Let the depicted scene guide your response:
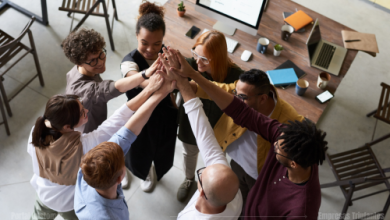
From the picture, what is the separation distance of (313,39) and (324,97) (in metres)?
0.65

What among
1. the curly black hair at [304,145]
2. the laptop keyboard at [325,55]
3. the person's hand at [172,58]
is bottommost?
the laptop keyboard at [325,55]

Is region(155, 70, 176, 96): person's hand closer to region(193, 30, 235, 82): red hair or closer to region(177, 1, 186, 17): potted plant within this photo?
region(193, 30, 235, 82): red hair

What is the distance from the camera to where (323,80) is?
2518 millimetres

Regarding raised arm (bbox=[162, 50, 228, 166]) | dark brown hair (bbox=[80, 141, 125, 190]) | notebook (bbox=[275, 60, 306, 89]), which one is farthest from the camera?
notebook (bbox=[275, 60, 306, 89])

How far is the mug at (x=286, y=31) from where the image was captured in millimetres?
2791

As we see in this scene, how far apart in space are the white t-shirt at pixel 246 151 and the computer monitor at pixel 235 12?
1.11m

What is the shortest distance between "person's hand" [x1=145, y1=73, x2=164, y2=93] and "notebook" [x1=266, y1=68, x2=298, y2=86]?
1.10 m

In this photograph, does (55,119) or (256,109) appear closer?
(55,119)

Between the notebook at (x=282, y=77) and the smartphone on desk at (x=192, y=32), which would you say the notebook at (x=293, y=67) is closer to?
the notebook at (x=282, y=77)

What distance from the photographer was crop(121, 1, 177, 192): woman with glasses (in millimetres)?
2041

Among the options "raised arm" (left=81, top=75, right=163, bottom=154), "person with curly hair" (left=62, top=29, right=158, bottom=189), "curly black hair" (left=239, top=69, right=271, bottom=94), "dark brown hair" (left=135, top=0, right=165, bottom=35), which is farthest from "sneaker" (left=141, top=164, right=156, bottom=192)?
"curly black hair" (left=239, top=69, right=271, bottom=94)

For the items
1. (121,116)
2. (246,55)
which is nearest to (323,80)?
(246,55)

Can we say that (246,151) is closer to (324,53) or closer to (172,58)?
(172,58)

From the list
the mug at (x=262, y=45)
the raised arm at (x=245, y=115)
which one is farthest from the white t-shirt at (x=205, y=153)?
the mug at (x=262, y=45)
